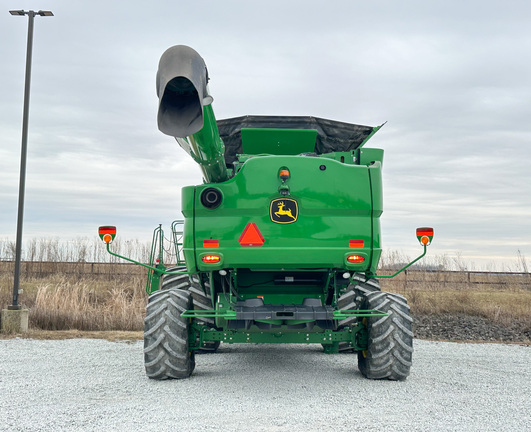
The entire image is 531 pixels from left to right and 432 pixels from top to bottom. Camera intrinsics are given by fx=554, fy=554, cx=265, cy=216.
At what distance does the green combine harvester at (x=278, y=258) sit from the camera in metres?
5.88

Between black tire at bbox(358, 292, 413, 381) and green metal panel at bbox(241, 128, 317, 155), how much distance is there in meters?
2.44

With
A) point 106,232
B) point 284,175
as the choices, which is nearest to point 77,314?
point 106,232

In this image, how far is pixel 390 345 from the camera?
6.34 m

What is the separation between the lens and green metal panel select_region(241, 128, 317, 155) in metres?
7.42

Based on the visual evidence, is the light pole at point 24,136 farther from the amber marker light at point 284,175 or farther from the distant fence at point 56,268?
the distant fence at point 56,268

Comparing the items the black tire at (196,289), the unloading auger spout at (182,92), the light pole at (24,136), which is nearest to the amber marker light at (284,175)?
the unloading auger spout at (182,92)

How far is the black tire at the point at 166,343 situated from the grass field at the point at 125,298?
5.53m

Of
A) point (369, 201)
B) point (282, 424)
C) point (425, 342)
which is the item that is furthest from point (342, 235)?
point (425, 342)

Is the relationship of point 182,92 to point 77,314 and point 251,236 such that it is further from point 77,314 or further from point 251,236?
point 77,314

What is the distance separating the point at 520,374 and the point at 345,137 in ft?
12.8

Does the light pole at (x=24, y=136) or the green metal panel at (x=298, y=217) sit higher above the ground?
the light pole at (x=24, y=136)

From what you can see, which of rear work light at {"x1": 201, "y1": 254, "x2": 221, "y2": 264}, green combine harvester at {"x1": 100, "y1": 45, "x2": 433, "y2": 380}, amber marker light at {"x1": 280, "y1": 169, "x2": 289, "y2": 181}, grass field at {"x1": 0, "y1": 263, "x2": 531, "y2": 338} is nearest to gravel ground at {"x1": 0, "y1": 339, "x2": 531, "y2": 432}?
green combine harvester at {"x1": 100, "y1": 45, "x2": 433, "y2": 380}

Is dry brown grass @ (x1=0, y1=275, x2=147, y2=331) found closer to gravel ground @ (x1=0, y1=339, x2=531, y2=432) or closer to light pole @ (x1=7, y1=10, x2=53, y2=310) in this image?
light pole @ (x1=7, y1=10, x2=53, y2=310)

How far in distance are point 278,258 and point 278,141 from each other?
2181mm
